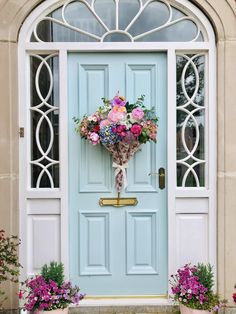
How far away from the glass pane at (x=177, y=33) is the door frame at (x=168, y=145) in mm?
83

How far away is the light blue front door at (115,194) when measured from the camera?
410 centimetres

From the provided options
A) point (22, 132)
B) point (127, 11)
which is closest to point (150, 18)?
point (127, 11)

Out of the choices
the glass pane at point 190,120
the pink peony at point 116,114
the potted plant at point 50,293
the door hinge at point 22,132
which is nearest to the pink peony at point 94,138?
the pink peony at point 116,114

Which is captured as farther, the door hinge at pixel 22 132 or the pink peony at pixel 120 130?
the door hinge at pixel 22 132

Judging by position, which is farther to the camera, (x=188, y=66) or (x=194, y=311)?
(x=188, y=66)

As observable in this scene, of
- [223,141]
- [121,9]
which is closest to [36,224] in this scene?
[223,141]

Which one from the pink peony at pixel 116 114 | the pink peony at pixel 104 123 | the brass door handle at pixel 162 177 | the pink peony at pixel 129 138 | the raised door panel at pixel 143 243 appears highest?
the pink peony at pixel 116 114

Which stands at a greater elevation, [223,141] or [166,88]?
[166,88]

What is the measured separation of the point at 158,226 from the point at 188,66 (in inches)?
65.6

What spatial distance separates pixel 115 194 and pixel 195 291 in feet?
3.95

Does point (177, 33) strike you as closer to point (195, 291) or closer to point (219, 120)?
point (219, 120)

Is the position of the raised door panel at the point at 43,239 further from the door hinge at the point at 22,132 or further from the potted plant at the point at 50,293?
the door hinge at the point at 22,132

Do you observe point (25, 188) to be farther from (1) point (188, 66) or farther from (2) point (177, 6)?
(2) point (177, 6)

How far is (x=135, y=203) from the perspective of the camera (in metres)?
4.14
